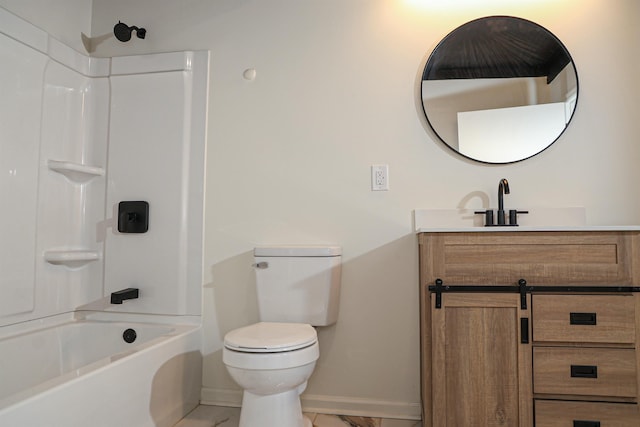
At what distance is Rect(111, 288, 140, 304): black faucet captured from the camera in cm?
211

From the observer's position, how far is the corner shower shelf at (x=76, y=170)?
6.89 feet

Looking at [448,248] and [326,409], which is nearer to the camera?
[448,248]

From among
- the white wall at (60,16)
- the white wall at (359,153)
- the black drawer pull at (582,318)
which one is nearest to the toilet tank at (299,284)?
the white wall at (359,153)

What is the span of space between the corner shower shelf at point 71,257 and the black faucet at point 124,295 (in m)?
0.24

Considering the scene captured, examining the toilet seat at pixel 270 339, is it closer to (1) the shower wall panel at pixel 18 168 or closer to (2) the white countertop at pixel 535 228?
(2) the white countertop at pixel 535 228

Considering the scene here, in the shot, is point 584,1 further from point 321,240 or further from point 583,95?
point 321,240

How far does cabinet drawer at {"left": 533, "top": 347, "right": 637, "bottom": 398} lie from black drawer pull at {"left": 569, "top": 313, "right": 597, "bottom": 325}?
0.31ft

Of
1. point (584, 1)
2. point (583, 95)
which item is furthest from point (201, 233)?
point (584, 1)

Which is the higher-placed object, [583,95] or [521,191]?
[583,95]

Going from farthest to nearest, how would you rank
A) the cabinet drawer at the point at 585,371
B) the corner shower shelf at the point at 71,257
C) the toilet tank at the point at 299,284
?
the corner shower shelf at the point at 71,257, the toilet tank at the point at 299,284, the cabinet drawer at the point at 585,371

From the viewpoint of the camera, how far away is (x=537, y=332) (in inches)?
60.7

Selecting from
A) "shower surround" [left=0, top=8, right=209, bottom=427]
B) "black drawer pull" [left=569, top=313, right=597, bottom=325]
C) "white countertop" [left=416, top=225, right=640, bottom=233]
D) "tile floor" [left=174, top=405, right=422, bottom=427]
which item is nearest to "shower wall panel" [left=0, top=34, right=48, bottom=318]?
"shower surround" [left=0, top=8, right=209, bottom=427]

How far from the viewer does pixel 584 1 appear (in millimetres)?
2010

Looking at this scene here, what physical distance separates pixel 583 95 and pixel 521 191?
0.53 meters
